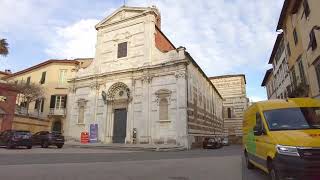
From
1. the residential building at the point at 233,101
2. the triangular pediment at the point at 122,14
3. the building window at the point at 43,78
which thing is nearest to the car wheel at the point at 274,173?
the triangular pediment at the point at 122,14

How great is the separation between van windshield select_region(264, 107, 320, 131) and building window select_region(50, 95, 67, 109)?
3299 centimetres

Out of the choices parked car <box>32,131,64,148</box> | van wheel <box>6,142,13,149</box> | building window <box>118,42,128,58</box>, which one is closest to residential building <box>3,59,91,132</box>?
building window <box>118,42,128,58</box>

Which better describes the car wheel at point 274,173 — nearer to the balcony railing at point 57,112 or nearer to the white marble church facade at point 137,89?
the white marble church facade at point 137,89

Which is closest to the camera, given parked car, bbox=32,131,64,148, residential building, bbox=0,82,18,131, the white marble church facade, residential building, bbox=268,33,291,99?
parked car, bbox=32,131,64,148

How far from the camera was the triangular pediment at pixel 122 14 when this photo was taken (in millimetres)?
30831

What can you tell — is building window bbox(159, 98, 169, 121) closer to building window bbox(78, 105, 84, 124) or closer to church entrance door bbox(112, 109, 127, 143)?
church entrance door bbox(112, 109, 127, 143)

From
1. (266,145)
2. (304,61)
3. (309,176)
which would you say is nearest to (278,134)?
(266,145)

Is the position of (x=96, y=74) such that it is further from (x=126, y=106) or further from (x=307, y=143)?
(x=307, y=143)

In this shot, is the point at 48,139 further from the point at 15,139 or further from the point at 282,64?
the point at 282,64

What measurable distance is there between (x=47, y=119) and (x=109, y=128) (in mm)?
11156

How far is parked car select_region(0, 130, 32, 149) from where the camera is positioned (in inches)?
818

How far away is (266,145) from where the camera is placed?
6594mm

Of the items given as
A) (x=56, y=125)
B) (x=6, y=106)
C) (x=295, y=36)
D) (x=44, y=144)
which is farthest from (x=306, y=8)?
(x=56, y=125)

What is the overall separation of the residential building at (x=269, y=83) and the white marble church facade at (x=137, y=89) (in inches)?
411
